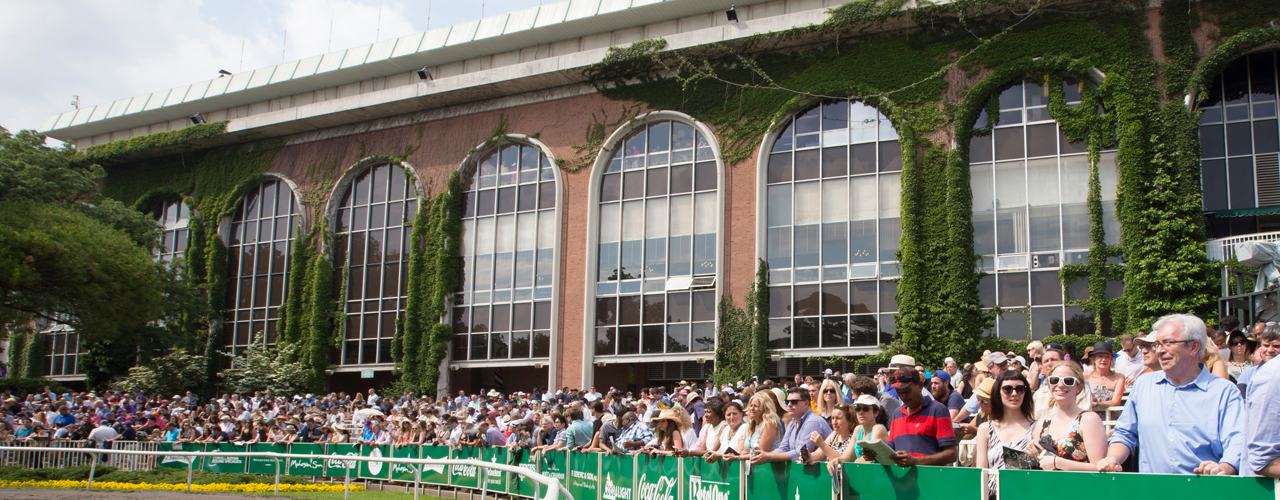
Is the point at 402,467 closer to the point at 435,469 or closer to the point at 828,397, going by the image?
the point at 435,469

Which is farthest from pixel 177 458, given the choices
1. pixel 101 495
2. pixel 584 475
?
pixel 584 475

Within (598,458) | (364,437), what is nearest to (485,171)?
(364,437)

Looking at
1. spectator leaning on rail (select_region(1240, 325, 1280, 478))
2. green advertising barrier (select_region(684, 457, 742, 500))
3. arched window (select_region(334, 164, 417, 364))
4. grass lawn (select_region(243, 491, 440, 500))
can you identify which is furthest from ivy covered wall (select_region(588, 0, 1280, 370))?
spectator leaning on rail (select_region(1240, 325, 1280, 478))

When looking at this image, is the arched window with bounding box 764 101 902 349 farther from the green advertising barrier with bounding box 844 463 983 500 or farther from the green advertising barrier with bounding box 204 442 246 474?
the green advertising barrier with bounding box 844 463 983 500

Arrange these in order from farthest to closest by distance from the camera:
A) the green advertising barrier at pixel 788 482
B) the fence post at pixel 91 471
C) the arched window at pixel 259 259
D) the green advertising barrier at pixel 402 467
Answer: the arched window at pixel 259 259 → the fence post at pixel 91 471 → the green advertising barrier at pixel 402 467 → the green advertising barrier at pixel 788 482

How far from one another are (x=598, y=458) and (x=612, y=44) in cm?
2478

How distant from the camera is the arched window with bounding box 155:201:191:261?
150 ft

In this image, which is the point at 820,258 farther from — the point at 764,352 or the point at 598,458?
the point at 598,458

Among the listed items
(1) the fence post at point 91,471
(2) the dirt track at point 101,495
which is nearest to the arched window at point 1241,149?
(2) the dirt track at point 101,495

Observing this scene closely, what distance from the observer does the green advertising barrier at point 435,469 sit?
59.9 ft

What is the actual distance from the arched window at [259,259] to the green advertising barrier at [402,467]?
23.2 meters

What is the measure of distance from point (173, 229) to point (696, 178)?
26.7 metres

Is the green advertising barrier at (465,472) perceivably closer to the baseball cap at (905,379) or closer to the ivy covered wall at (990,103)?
the baseball cap at (905,379)

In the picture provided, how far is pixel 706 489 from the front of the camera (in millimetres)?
10539
